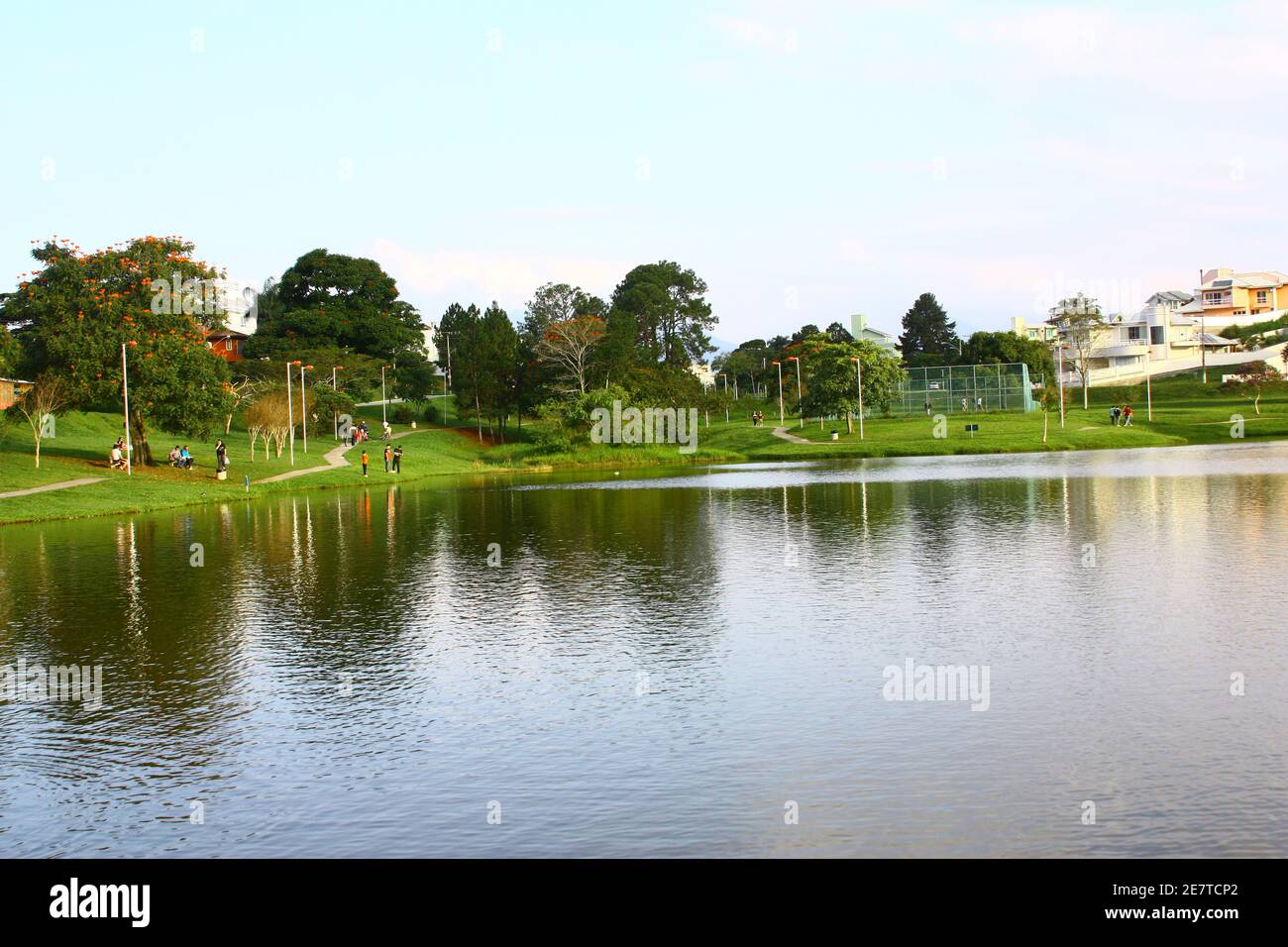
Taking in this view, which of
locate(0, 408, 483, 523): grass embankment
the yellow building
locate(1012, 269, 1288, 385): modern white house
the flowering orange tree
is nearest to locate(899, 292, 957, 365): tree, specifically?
locate(1012, 269, 1288, 385): modern white house

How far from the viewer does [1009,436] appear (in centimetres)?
8106

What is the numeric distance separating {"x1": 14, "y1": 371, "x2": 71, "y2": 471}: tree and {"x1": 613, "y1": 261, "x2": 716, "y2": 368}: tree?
91.8 metres

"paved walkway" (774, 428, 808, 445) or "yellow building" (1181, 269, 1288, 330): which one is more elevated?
"yellow building" (1181, 269, 1288, 330)

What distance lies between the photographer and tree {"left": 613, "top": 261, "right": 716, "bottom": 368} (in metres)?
148

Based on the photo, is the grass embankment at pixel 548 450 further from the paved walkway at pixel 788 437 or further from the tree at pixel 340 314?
the tree at pixel 340 314

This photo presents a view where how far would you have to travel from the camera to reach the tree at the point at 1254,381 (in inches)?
3777

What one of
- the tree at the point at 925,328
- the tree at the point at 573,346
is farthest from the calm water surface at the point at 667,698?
the tree at the point at 925,328

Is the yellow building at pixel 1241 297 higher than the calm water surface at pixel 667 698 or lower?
higher

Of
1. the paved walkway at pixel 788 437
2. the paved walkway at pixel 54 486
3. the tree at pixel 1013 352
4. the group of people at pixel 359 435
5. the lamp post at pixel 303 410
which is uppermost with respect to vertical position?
the tree at pixel 1013 352

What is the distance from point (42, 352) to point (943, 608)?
55.6 m

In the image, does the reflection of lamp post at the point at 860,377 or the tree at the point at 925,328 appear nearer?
the reflection of lamp post at the point at 860,377

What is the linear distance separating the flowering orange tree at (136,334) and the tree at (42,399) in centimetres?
53

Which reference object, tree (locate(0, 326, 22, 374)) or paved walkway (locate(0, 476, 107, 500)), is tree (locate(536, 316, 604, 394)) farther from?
tree (locate(0, 326, 22, 374))

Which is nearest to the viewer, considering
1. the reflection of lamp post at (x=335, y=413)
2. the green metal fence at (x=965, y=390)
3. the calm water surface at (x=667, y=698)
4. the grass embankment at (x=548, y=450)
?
the calm water surface at (x=667, y=698)
